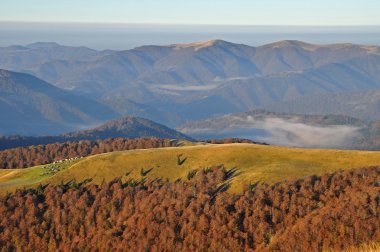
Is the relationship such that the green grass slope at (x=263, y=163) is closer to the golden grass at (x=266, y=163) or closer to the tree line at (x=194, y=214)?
the golden grass at (x=266, y=163)

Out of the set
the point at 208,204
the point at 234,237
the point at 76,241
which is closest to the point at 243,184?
the point at 208,204

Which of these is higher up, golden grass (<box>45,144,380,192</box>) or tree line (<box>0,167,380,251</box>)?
golden grass (<box>45,144,380,192</box>)

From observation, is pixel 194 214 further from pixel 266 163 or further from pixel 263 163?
pixel 266 163

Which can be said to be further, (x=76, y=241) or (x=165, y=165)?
(x=165, y=165)

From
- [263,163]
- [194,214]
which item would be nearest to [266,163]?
[263,163]

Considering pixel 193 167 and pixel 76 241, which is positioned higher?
pixel 193 167

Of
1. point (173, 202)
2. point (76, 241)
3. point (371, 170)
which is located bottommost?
point (76, 241)

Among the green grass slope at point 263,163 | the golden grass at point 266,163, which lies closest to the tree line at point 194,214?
the green grass slope at point 263,163

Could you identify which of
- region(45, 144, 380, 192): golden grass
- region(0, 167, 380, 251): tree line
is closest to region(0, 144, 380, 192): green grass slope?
region(45, 144, 380, 192): golden grass

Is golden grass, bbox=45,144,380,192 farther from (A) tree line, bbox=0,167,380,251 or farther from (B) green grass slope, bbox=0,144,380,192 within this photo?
(A) tree line, bbox=0,167,380,251

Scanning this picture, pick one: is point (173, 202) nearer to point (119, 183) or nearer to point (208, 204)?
point (208, 204)

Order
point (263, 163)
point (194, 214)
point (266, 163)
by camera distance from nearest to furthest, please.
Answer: point (194, 214) → point (266, 163) → point (263, 163)
